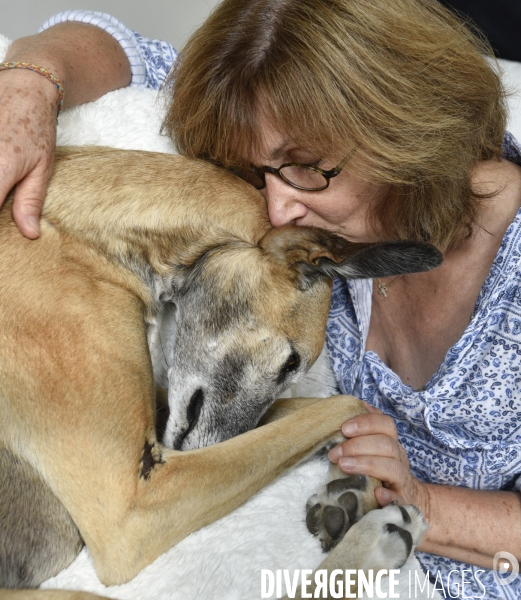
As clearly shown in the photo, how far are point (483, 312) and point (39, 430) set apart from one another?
1.08 meters

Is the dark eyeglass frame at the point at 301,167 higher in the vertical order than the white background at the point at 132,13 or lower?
higher

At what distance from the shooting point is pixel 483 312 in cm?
168

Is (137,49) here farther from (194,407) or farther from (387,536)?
(387,536)

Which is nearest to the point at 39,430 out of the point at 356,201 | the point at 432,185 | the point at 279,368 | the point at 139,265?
the point at 139,265

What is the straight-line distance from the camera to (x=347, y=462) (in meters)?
1.51

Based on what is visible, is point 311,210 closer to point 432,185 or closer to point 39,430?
point 432,185

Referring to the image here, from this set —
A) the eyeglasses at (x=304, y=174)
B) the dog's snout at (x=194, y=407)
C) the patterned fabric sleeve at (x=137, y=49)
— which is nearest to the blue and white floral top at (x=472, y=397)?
the eyeglasses at (x=304, y=174)

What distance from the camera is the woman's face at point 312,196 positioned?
5.13 feet

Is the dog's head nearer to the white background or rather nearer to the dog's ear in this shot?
the dog's ear

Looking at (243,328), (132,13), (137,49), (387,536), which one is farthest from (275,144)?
(132,13)

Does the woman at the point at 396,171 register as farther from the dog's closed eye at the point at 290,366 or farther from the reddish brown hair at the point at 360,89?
the dog's closed eye at the point at 290,366

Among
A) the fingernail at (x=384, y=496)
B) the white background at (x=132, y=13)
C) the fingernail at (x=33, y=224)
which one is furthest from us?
the white background at (x=132, y=13)

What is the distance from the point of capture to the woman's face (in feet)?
5.13

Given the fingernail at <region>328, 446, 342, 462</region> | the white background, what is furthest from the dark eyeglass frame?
the white background
